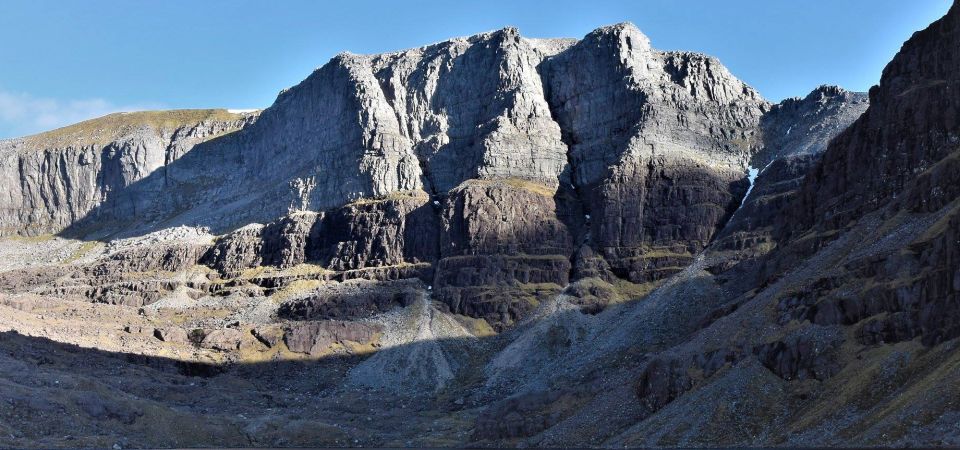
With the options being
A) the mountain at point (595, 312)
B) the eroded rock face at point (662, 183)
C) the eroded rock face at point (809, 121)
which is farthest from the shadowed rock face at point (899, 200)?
the eroded rock face at point (809, 121)

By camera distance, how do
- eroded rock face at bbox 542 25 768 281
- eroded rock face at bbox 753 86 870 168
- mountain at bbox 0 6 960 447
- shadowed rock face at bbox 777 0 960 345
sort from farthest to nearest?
eroded rock face at bbox 753 86 870 168 → eroded rock face at bbox 542 25 768 281 → mountain at bbox 0 6 960 447 → shadowed rock face at bbox 777 0 960 345

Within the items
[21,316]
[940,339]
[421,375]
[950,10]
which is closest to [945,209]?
[940,339]

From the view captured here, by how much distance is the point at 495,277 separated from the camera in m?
176

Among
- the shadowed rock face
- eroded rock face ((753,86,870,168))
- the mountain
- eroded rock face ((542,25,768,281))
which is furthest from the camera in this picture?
eroded rock face ((753,86,870,168))

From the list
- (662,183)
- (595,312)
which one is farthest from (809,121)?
(595,312)

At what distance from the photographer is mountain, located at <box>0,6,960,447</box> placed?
285ft

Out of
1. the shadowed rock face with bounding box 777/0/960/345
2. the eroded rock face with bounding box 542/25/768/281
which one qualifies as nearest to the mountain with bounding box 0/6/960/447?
the shadowed rock face with bounding box 777/0/960/345

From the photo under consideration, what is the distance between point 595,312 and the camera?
160m

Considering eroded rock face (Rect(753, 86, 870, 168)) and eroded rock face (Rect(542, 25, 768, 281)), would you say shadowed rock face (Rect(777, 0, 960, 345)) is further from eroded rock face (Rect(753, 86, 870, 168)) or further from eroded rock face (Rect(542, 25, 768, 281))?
eroded rock face (Rect(753, 86, 870, 168))

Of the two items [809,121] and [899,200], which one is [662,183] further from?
[899,200]

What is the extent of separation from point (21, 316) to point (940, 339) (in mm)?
127248

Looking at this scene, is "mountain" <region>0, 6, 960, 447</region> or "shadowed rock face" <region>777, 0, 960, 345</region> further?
"mountain" <region>0, 6, 960, 447</region>

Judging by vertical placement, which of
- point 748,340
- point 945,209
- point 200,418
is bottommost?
point 200,418

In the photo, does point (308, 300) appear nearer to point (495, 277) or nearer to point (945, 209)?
point (495, 277)
